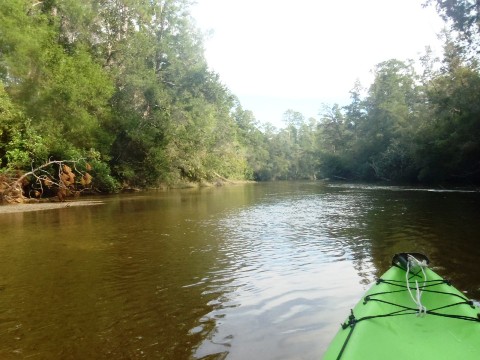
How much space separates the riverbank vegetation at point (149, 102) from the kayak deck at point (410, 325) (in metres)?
20.4

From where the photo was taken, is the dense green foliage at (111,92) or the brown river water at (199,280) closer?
the brown river water at (199,280)

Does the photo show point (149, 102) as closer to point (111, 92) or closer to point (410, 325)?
point (111, 92)

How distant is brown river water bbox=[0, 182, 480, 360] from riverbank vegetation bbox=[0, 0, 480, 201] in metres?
13.3

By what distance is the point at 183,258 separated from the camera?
8172 mm

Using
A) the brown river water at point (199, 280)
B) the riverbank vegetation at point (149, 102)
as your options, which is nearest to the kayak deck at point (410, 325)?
the brown river water at point (199, 280)

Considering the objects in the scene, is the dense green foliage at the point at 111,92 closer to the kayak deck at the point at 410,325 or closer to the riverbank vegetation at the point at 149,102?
the riverbank vegetation at the point at 149,102

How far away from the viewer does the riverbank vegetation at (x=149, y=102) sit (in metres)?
23.1

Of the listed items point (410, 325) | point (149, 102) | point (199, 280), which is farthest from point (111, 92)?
point (410, 325)

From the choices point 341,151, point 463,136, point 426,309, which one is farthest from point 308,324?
point 341,151

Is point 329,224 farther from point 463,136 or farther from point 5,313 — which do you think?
point 463,136

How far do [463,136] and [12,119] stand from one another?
28.7m

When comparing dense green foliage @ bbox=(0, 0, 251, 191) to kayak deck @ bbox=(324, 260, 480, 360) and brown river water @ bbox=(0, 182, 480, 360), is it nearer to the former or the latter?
brown river water @ bbox=(0, 182, 480, 360)

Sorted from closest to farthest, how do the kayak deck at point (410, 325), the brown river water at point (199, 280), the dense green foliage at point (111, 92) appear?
the kayak deck at point (410, 325) → the brown river water at point (199, 280) → the dense green foliage at point (111, 92)

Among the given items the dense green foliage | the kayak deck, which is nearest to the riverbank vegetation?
the dense green foliage
